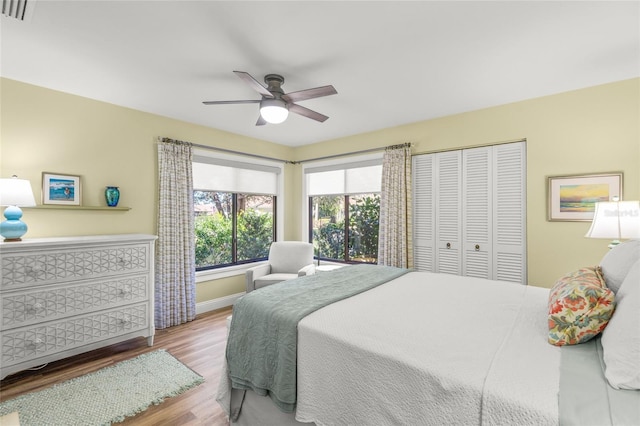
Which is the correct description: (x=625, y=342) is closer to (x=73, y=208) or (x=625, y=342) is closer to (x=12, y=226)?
(x=12, y=226)

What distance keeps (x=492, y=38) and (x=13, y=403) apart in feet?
14.2

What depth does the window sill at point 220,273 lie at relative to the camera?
3981 millimetres

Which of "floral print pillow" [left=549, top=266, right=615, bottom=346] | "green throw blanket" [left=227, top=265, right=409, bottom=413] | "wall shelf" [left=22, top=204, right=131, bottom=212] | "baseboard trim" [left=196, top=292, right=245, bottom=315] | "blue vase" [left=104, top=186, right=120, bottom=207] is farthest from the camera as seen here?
"baseboard trim" [left=196, top=292, right=245, bottom=315]

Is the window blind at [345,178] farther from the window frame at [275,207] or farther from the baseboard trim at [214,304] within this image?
the baseboard trim at [214,304]

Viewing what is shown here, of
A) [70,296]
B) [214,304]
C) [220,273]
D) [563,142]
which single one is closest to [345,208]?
[220,273]

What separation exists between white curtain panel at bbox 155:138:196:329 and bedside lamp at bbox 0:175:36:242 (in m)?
1.21

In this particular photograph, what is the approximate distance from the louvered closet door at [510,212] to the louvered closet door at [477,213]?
0.23 ft

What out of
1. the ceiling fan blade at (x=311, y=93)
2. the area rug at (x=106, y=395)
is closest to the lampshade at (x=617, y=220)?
the ceiling fan blade at (x=311, y=93)

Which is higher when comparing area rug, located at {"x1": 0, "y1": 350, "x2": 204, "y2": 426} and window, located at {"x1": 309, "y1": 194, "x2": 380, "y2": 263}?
window, located at {"x1": 309, "y1": 194, "x2": 380, "y2": 263}

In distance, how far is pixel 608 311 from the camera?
1178mm

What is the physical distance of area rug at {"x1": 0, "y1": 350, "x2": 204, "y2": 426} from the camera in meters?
1.92

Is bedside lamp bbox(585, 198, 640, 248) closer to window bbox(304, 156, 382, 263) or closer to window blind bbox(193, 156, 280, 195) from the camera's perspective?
window bbox(304, 156, 382, 263)

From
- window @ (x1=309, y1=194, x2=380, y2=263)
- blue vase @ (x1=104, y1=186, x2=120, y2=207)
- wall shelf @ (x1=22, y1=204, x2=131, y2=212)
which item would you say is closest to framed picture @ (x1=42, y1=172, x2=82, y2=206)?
wall shelf @ (x1=22, y1=204, x2=131, y2=212)

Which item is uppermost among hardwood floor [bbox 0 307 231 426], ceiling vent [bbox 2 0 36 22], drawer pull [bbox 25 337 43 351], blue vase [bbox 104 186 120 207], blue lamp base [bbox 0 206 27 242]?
ceiling vent [bbox 2 0 36 22]
